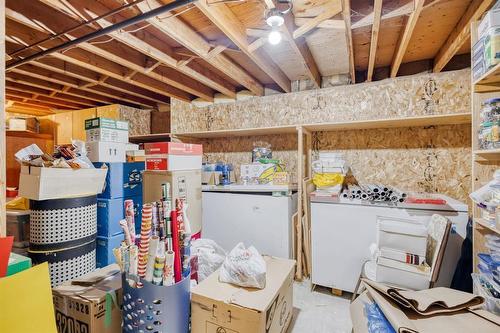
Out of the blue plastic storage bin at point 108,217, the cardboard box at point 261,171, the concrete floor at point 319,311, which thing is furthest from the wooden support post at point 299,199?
the blue plastic storage bin at point 108,217

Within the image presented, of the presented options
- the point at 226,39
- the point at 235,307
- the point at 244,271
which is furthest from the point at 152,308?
the point at 226,39

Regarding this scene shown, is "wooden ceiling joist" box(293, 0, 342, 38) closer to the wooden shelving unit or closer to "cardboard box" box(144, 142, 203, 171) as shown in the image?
the wooden shelving unit

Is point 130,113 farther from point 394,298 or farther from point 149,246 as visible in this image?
point 394,298

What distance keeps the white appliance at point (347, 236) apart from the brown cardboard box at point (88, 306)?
1708 mm

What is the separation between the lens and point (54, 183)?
1550 millimetres

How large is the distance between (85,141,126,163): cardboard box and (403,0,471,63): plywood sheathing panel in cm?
278

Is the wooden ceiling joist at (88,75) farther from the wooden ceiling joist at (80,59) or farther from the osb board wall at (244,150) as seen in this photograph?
the osb board wall at (244,150)

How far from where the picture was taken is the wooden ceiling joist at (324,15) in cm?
162

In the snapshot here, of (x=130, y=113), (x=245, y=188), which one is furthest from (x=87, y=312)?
(x=130, y=113)

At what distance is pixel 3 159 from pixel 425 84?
3.35m

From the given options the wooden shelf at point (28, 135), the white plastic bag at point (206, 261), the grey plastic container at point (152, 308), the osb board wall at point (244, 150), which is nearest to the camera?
the grey plastic container at point (152, 308)

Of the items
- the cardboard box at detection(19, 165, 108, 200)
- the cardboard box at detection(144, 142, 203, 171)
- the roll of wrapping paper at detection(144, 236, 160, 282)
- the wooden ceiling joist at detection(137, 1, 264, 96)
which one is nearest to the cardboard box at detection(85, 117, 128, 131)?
the cardboard box at detection(144, 142, 203, 171)

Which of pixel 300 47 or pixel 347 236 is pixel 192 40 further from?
pixel 347 236

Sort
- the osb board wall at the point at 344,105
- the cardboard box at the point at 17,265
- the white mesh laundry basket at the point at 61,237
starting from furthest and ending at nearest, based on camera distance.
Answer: the osb board wall at the point at 344,105, the white mesh laundry basket at the point at 61,237, the cardboard box at the point at 17,265
